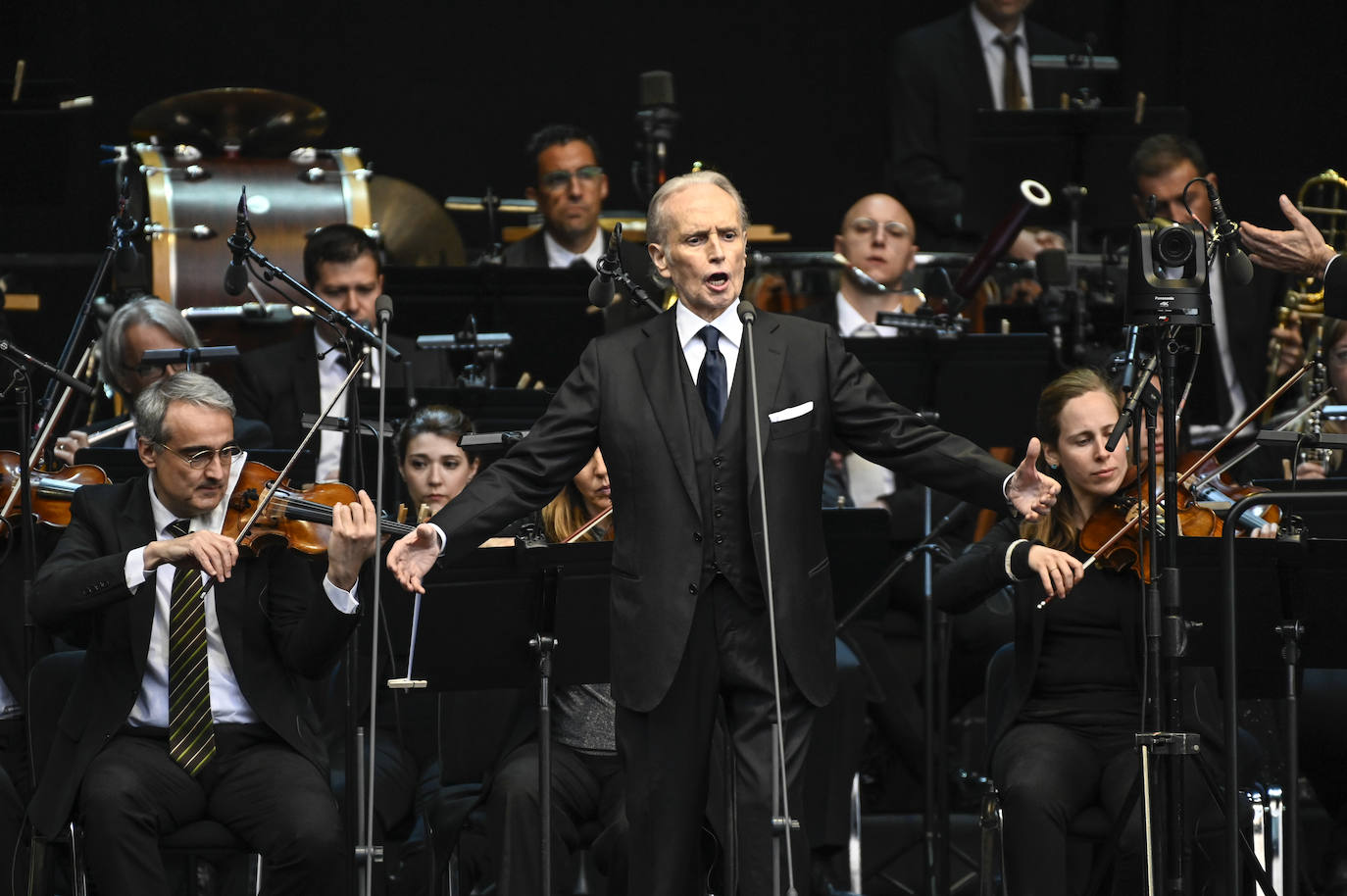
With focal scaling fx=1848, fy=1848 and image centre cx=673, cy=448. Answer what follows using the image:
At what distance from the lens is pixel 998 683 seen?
197 inches

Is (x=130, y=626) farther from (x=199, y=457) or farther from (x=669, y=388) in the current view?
(x=669, y=388)

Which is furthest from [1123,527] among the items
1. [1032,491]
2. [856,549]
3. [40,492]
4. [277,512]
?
[40,492]

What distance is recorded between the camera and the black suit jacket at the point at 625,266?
522 centimetres

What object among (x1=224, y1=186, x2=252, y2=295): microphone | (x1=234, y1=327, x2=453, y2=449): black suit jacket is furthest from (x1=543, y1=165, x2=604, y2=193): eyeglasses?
(x1=224, y1=186, x2=252, y2=295): microphone

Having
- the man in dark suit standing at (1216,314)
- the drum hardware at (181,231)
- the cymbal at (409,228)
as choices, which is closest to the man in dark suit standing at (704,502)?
the man in dark suit standing at (1216,314)

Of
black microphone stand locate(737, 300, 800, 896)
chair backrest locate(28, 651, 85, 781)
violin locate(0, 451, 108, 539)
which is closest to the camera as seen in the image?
black microphone stand locate(737, 300, 800, 896)

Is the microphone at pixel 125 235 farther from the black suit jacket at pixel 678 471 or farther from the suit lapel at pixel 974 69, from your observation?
the suit lapel at pixel 974 69

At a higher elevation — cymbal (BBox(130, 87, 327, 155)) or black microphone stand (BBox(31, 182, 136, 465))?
cymbal (BBox(130, 87, 327, 155))

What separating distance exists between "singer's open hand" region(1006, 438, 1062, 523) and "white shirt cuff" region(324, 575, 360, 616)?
1.69 m

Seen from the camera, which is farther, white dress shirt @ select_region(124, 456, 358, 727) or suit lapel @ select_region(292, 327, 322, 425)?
suit lapel @ select_region(292, 327, 322, 425)

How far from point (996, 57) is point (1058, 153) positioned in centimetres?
119

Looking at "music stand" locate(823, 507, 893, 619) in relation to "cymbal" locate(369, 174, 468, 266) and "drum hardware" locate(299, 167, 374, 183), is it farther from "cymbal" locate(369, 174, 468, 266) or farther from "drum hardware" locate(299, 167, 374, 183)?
"drum hardware" locate(299, 167, 374, 183)

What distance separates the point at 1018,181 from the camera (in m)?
6.93

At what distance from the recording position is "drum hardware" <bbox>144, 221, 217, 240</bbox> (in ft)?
23.4
